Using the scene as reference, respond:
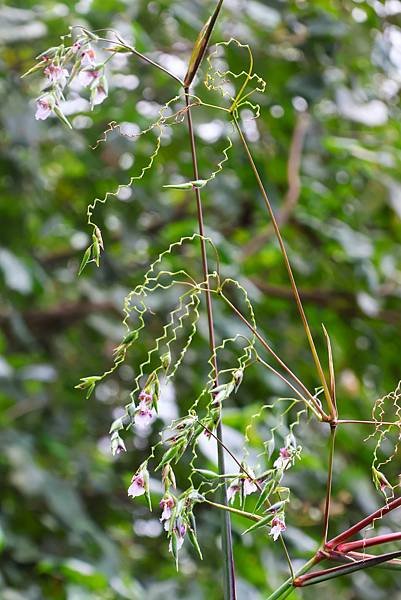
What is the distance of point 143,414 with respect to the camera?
0.91ft

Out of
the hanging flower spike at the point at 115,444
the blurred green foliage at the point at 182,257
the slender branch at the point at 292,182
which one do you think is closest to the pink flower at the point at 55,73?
the hanging flower spike at the point at 115,444

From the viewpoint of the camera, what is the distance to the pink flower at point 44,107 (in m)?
0.29

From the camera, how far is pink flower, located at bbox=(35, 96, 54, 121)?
0.29 m

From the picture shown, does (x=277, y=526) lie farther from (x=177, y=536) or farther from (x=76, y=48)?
(x=76, y=48)

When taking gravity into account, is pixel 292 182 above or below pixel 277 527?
below

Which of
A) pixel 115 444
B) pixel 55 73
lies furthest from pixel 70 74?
pixel 115 444

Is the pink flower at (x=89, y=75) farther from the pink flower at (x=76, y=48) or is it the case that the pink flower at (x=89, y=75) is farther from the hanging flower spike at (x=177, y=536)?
the hanging flower spike at (x=177, y=536)

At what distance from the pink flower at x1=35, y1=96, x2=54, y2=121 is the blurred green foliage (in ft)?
1.48

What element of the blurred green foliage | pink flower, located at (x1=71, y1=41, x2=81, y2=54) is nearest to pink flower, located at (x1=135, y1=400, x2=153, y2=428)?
pink flower, located at (x1=71, y1=41, x2=81, y2=54)

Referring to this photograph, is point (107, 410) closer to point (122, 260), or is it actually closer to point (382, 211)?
point (122, 260)

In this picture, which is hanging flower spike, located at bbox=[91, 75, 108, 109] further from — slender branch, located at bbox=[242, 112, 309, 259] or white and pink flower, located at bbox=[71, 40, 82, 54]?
slender branch, located at bbox=[242, 112, 309, 259]

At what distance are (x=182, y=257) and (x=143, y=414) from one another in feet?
2.19

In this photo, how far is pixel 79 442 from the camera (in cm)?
112

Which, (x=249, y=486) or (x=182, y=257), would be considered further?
(x=182, y=257)
